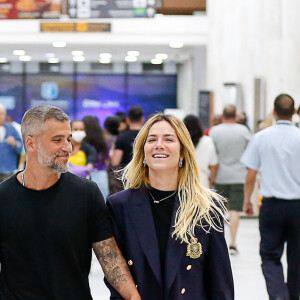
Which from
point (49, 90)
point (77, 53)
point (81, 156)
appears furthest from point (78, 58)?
point (81, 156)

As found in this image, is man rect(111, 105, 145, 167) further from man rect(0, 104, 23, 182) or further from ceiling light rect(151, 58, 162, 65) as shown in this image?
ceiling light rect(151, 58, 162, 65)

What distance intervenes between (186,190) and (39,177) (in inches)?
25.2

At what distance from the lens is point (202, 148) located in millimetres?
8836

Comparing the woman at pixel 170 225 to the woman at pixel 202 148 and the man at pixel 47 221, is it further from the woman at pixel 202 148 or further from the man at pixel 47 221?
the woman at pixel 202 148

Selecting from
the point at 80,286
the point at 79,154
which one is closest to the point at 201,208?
the point at 80,286

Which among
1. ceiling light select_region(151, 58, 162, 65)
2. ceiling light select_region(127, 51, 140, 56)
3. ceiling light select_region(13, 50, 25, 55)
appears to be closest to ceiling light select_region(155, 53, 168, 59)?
ceiling light select_region(127, 51, 140, 56)

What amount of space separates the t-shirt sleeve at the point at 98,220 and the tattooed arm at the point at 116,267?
0.10 ft

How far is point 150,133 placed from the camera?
134 inches

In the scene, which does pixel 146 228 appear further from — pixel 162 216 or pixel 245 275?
pixel 245 275

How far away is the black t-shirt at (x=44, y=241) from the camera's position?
123 inches

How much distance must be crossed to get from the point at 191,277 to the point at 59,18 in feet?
55.1

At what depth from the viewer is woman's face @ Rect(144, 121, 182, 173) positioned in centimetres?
334

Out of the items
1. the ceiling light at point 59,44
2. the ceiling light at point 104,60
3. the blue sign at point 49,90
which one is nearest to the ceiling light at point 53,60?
the blue sign at point 49,90

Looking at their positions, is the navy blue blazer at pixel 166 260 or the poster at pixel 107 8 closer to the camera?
the navy blue blazer at pixel 166 260
